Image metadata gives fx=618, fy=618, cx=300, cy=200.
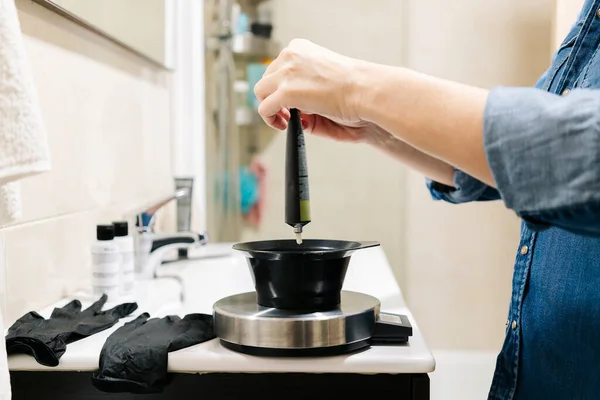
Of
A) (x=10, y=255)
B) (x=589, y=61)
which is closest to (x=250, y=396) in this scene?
(x=10, y=255)

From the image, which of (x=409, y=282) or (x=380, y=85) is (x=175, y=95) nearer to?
(x=409, y=282)

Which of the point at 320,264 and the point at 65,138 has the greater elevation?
the point at 65,138

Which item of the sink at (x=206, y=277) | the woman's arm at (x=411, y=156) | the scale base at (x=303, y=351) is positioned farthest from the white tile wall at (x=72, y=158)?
the woman's arm at (x=411, y=156)

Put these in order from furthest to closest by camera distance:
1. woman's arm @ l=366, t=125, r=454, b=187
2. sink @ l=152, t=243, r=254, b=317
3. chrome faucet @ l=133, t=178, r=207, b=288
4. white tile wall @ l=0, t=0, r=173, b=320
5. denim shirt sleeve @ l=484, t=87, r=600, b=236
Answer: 1. chrome faucet @ l=133, t=178, r=207, b=288
2. sink @ l=152, t=243, r=254, b=317
3. white tile wall @ l=0, t=0, r=173, b=320
4. woman's arm @ l=366, t=125, r=454, b=187
5. denim shirt sleeve @ l=484, t=87, r=600, b=236

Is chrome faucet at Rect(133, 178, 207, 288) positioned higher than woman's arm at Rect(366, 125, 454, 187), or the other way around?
woman's arm at Rect(366, 125, 454, 187)

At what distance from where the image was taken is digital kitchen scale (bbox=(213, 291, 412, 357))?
0.71m

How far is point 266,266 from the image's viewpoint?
29.5 inches

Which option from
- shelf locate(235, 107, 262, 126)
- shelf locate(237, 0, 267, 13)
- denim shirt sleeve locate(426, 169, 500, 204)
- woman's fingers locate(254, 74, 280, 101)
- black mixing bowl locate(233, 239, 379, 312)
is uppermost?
shelf locate(237, 0, 267, 13)

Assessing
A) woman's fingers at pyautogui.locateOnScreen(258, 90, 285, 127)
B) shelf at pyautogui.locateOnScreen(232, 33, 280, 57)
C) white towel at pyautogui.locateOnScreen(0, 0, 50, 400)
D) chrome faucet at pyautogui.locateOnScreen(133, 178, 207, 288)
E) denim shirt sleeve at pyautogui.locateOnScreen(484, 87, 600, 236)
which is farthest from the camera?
shelf at pyautogui.locateOnScreen(232, 33, 280, 57)

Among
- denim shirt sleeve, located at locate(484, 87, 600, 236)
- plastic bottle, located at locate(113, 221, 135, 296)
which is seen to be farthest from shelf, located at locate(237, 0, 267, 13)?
denim shirt sleeve, located at locate(484, 87, 600, 236)

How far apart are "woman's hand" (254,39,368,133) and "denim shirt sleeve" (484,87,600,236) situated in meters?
0.17

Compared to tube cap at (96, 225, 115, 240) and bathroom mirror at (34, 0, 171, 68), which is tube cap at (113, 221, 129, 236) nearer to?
tube cap at (96, 225, 115, 240)

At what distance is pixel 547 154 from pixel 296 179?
33 cm

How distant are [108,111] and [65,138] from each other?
227 mm
